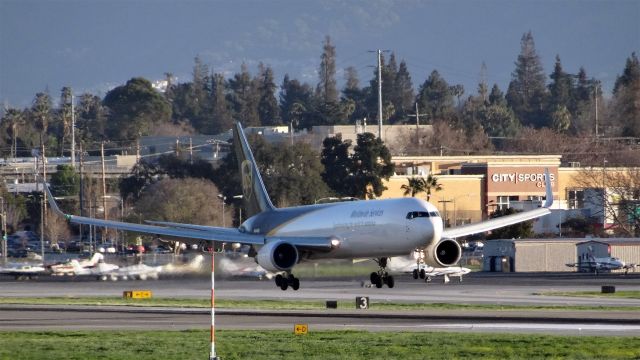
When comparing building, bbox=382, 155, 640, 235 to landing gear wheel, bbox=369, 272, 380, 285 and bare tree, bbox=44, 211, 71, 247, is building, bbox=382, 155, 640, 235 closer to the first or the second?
bare tree, bbox=44, 211, 71, 247

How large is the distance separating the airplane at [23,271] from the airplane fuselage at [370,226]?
168 feet

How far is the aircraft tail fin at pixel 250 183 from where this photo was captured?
79050 millimetres

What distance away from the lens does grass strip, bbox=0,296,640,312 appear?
7706 cm

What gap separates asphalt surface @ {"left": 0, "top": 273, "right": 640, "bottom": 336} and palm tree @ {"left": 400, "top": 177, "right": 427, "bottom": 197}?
4080cm

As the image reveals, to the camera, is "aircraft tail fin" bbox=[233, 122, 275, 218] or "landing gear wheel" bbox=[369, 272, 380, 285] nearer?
"landing gear wheel" bbox=[369, 272, 380, 285]

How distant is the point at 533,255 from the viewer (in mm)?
130000

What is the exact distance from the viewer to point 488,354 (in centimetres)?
5075

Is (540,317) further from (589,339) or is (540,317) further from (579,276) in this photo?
(579,276)

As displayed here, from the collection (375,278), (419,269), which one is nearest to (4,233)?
(375,278)

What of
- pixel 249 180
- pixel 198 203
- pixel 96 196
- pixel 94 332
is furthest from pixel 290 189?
pixel 94 332

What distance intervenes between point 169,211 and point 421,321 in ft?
295

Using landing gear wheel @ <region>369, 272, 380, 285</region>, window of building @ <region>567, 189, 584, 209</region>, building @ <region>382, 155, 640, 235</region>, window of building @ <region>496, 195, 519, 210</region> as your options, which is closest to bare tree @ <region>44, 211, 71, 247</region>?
building @ <region>382, 155, 640, 235</region>

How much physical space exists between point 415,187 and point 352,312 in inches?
3143

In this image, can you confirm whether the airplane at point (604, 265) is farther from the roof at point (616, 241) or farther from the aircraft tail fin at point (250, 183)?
the aircraft tail fin at point (250, 183)
